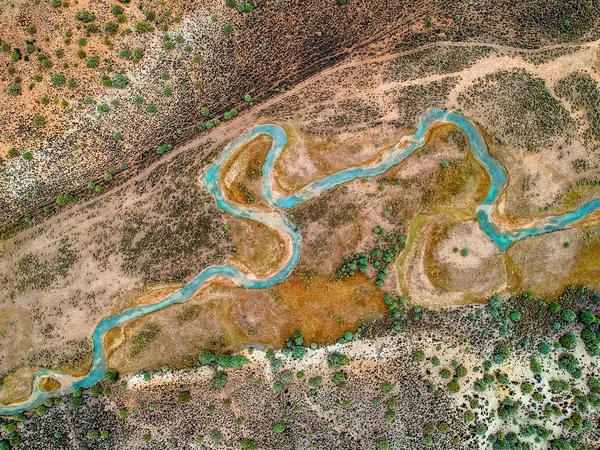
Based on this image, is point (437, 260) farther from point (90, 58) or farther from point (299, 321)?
point (90, 58)

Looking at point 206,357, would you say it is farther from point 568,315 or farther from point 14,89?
point 568,315

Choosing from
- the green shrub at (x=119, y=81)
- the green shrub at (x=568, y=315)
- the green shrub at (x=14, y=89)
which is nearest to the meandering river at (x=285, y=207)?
the green shrub at (x=568, y=315)

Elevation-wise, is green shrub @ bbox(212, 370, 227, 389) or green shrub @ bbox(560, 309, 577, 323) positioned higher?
green shrub @ bbox(212, 370, 227, 389)

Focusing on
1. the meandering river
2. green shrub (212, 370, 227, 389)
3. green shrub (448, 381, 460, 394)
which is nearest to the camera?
green shrub (448, 381, 460, 394)

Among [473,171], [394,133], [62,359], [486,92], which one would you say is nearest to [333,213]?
[394,133]

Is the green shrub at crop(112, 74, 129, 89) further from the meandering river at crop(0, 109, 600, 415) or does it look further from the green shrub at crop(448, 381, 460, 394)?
the green shrub at crop(448, 381, 460, 394)

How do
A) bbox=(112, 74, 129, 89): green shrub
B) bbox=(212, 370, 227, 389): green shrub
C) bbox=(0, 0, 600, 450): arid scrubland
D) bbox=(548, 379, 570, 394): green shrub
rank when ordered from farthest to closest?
bbox=(112, 74, 129, 89): green shrub < bbox=(0, 0, 600, 450): arid scrubland < bbox=(212, 370, 227, 389): green shrub < bbox=(548, 379, 570, 394): green shrub

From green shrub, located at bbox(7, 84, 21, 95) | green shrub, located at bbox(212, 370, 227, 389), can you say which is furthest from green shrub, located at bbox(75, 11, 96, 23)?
green shrub, located at bbox(212, 370, 227, 389)

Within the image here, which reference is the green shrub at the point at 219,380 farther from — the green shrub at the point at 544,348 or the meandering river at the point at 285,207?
the green shrub at the point at 544,348

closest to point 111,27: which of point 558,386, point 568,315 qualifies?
point 568,315
